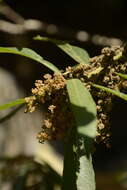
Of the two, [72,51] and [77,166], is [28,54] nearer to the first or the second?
[72,51]

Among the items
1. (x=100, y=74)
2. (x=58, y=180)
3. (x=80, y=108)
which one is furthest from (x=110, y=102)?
(x=58, y=180)

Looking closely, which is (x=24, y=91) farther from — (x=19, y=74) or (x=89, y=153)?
(x=89, y=153)

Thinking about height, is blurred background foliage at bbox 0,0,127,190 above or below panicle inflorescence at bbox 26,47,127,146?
above

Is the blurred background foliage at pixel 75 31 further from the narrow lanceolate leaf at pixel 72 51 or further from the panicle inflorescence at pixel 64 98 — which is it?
the panicle inflorescence at pixel 64 98

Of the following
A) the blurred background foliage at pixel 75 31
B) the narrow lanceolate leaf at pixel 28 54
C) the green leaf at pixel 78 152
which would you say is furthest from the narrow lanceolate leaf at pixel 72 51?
the blurred background foliage at pixel 75 31

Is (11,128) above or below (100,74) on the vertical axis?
above

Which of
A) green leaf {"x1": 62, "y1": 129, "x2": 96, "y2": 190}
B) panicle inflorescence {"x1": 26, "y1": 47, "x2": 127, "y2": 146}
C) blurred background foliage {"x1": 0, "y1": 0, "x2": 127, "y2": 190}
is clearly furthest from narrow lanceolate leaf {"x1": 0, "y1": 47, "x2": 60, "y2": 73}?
blurred background foliage {"x1": 0, "y1": 0, "x2": 127, "y2": 190}

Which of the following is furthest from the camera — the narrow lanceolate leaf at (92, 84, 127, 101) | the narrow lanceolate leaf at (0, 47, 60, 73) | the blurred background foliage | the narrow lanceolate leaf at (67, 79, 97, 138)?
the blurred background foliage

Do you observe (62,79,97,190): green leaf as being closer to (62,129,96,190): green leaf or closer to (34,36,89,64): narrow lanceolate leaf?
(62,129,96,190): green leaf
